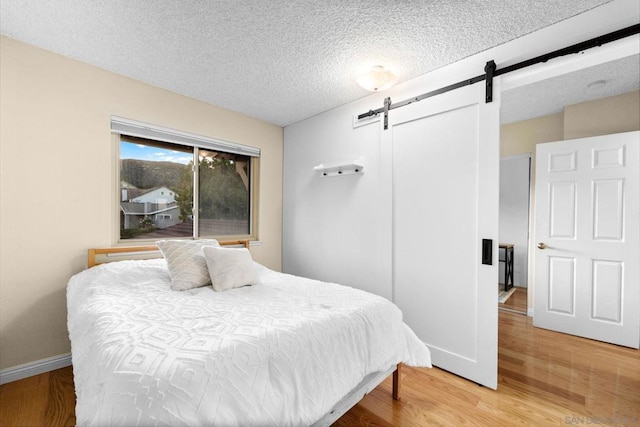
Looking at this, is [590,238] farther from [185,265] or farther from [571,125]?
[185,265]

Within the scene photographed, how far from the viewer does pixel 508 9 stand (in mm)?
1676

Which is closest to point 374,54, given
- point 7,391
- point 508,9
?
point 508,9

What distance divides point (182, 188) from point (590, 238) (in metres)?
4.39

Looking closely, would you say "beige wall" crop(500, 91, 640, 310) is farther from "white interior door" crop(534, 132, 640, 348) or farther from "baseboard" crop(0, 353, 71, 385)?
"baseboard" crop(0, 353, 71, 385)

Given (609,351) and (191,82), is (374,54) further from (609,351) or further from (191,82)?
(609,351)

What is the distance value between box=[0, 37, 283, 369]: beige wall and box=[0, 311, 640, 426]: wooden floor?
500 millimetres

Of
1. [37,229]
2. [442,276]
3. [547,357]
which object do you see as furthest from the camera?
[547,357]

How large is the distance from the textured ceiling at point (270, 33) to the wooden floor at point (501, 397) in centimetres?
251

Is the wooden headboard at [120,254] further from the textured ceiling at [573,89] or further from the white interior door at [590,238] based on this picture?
the white interior door at [590,238]

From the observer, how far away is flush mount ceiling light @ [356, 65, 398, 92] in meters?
2.20

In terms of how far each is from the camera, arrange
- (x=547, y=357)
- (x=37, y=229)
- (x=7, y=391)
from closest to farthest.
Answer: (x=7, y=391) < (x=37, y=229) < (x=547, y=357)

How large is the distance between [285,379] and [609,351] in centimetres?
325

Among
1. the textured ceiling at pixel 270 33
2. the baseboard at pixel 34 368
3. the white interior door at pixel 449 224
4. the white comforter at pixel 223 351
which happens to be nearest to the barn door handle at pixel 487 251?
the white interior door at pixel 449 224

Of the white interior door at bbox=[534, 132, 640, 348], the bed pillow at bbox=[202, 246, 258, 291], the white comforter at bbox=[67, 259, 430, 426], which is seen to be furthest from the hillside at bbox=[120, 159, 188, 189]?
the white interior door at bbox=[534, 132, 640, 348]
